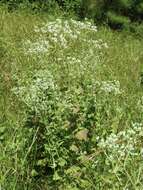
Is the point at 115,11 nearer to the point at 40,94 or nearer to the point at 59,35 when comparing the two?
the point at 59,35

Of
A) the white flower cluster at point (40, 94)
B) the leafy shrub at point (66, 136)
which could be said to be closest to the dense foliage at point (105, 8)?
the leafy shrub at point (66, 136)

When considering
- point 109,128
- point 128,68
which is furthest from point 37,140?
point 128,68

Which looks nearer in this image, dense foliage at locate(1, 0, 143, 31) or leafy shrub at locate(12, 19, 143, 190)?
leafy shrub at locate(12, 19, 143, 190)

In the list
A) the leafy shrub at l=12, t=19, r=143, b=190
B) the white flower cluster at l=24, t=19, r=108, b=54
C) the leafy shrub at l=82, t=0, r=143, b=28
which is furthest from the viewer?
the leafy shrub at l=82, t=0, r=143, b=28

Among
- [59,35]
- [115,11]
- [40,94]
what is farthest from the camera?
[115,11]

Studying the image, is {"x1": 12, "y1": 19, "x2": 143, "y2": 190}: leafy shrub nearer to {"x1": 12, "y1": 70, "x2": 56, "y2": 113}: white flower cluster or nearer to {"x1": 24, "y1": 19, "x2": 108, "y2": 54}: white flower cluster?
{"x1": 12, "y1": 70, "x2": 56, "y2": 113}: white flower cluster

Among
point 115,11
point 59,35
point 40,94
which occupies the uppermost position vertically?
point 40,94

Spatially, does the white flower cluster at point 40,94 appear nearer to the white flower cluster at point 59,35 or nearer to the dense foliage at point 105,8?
the white flower cluster at point 59,35

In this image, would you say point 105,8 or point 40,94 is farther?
point 105,8

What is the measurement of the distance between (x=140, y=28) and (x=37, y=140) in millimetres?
10088

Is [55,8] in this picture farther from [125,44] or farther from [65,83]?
[65,83]

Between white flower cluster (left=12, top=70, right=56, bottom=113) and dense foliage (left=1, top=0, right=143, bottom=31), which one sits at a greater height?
white flower cluster (left=12, top=70, right=56, bottom=113)

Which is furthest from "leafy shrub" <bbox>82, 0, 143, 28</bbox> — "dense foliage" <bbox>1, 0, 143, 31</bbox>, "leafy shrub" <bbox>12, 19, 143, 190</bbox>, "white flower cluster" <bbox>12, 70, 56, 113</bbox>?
"white flower cluster" <bbox>12, 70, 56, 113</bbox>

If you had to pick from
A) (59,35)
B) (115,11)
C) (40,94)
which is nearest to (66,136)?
(40,94)
